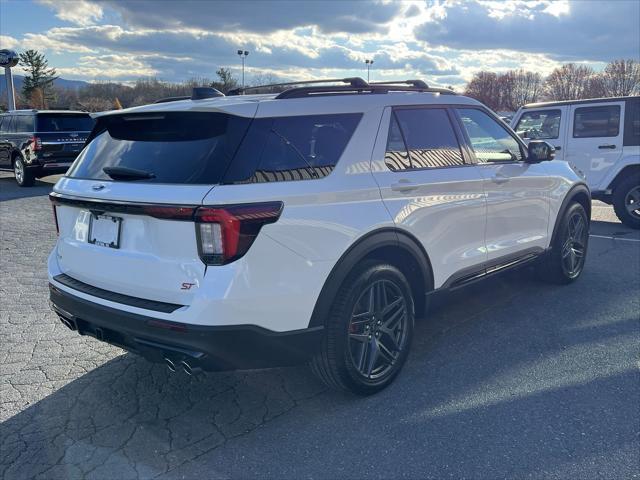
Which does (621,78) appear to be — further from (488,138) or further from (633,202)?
(488,138)

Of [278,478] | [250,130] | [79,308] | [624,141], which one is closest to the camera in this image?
[278,478]

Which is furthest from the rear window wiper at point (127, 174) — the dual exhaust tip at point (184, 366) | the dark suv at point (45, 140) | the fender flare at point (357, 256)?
the dark suv at point (45, 140)

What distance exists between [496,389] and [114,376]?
254 centimetres

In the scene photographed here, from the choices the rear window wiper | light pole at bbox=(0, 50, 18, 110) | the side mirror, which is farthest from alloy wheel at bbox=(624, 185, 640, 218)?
light pole at bbox=(0, 50, 18, 110)

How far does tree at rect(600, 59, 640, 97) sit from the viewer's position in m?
55.3

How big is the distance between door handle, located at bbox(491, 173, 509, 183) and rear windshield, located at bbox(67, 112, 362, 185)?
1.59 metres

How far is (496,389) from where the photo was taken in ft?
12.0

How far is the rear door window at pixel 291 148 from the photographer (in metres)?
2.90

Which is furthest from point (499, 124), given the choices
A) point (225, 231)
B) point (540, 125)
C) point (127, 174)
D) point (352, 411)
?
point (540, 125)

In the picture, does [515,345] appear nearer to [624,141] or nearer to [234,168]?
[234,168]

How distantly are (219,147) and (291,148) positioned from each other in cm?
41

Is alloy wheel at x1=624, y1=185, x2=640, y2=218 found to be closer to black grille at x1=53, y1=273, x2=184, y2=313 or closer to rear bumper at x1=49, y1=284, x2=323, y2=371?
rear bumper at x1=49, y1=284, x2=323, y2=371

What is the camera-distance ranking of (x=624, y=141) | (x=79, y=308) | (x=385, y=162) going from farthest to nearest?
(x=624, y=141) < (x=385, y=162) < (x=79, y=308)

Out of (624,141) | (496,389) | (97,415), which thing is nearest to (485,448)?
(496,389)
